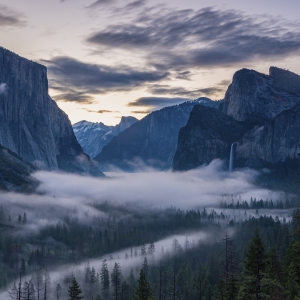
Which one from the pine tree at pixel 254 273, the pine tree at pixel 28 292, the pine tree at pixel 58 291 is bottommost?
the pine tree at pixel 58 291

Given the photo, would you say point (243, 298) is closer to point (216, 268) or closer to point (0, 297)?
point (216, 268)

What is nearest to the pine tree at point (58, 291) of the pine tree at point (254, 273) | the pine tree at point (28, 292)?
the pine tree at point (28, 292)

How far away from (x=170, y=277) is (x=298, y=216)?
462 ft

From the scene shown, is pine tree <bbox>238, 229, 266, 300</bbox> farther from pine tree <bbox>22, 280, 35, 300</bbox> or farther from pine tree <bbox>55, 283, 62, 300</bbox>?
pine tree <bbox>55, 283, 62, 300</bbox>

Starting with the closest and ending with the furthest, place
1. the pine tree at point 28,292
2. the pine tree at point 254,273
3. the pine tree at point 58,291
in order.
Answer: the pine tree at point 254,273
the pine tree at point 28,292
the pine tree at point 58,291

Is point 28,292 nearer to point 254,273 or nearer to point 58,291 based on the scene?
point 254,273

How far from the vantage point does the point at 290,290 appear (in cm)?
8225

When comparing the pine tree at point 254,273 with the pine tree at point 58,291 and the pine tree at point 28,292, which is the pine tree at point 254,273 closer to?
the pine tree at point 28,292

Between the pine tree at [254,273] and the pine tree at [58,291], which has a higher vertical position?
the pine tree at [254,273]

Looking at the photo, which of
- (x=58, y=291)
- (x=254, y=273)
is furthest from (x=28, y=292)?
(x=58, y=291)

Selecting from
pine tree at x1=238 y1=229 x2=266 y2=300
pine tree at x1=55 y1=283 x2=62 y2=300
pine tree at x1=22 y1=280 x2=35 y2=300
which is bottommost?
pine tree at x1=55 y1=283 x2=62 y2=300

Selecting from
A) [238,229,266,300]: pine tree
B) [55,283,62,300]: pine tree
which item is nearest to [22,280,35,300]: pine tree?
[55,283,62,300]: pine tree

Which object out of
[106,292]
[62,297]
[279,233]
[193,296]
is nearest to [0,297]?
[62,297]

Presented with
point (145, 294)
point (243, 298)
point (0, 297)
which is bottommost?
point (0, 297)
